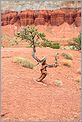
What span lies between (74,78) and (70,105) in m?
5.31

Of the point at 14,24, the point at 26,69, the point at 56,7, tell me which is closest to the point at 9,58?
the point at 26,69

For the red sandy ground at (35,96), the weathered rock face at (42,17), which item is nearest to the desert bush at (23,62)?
the red sandy ground at (35,96)

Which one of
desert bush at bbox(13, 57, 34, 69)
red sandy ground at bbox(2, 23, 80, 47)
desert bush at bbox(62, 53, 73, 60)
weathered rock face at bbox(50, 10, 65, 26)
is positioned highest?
weathered rock face at bbox(50, 10, 65, 26)

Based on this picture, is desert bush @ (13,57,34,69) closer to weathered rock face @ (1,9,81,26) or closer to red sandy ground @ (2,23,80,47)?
red sandy ground @ (2,23,80,47)

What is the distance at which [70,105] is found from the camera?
42.4 feet

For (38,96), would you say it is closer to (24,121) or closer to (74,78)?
(24,121)

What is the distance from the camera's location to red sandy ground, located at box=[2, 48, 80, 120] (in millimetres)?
11875

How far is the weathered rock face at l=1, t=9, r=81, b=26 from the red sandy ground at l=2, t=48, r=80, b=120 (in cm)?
5374

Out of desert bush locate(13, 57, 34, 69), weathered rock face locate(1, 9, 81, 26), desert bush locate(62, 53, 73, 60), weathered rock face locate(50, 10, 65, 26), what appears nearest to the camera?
desert bush locate(13, 57, 34, 69)

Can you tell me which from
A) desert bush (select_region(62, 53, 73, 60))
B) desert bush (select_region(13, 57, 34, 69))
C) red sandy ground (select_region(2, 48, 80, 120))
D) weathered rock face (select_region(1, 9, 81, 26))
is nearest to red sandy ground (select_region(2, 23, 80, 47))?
weathered rock face (select_region(1, 9, 81, 26))

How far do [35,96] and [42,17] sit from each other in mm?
60751

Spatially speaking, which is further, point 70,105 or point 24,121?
point 70,105

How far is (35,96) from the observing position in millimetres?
13344

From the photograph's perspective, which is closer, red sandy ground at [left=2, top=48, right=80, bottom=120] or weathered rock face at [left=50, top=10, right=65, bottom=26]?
red sandy ground at [left=2, top=48, right=80, bottom=120]
